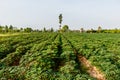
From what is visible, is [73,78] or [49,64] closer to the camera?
[73,78]

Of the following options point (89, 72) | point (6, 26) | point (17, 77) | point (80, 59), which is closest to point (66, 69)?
point (89, 72)

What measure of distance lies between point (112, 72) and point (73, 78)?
2.64 meters

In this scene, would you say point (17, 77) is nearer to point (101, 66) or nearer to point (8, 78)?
point (8, 78)

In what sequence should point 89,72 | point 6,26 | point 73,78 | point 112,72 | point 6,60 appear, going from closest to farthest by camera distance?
1. point 73,78
2. point 112,72
3. point 89,72
4. point 6,60
5. point 6,26

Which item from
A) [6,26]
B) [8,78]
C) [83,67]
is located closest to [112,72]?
[83,67]

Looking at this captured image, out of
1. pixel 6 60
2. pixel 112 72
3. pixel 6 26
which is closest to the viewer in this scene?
pixel 112 72

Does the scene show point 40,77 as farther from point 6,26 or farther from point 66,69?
point 6,26

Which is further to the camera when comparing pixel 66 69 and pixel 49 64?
pixel 49 64

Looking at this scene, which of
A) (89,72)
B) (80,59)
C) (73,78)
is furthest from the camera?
(80,59)

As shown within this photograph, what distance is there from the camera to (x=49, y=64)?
15.2 metres

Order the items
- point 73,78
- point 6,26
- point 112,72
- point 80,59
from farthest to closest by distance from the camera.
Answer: point 6,26
point 80,59
point 112,72
point 73,78

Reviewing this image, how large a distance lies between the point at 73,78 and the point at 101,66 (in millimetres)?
4022

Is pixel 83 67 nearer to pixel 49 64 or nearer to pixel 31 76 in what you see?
pixel 49 64

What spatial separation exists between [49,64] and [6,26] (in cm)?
11673
